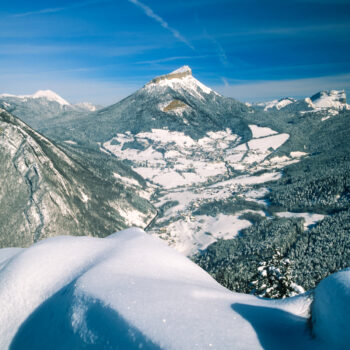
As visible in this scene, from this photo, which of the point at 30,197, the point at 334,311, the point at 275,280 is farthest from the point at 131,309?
the point at 30,197

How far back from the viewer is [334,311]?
12.3 metres

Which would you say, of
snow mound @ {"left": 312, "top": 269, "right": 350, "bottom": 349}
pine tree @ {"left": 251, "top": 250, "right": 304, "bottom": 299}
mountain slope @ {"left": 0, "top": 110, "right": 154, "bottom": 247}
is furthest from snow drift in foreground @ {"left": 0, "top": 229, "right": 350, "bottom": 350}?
mountain slope @ {"left": 0, "top": 110, "right": 154, "bottom": 247}

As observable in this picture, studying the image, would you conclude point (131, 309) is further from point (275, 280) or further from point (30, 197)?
point (30, 197)

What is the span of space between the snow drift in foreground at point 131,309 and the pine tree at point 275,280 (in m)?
13.7

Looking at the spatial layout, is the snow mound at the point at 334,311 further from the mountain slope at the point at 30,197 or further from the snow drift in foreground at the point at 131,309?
the mountain slope at the point at 30,197

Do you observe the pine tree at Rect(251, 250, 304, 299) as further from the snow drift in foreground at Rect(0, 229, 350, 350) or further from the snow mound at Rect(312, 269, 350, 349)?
the snow mound at Rect(312, 269, 350, 349)

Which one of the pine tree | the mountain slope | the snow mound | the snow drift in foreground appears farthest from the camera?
the mountain slope

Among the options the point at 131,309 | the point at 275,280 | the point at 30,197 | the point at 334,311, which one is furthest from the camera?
the point at 30,197

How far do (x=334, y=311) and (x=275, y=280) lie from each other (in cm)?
2373

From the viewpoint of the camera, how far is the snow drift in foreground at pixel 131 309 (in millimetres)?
12977

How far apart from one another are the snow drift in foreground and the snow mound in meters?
0.08

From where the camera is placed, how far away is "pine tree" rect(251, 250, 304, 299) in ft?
108

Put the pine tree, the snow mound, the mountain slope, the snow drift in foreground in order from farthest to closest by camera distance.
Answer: the mountain slope < the pine tree < the snow drift in foreground < the snow mound

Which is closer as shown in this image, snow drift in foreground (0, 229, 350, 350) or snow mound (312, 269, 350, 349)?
snow mound (312, 269, 350, 349)
